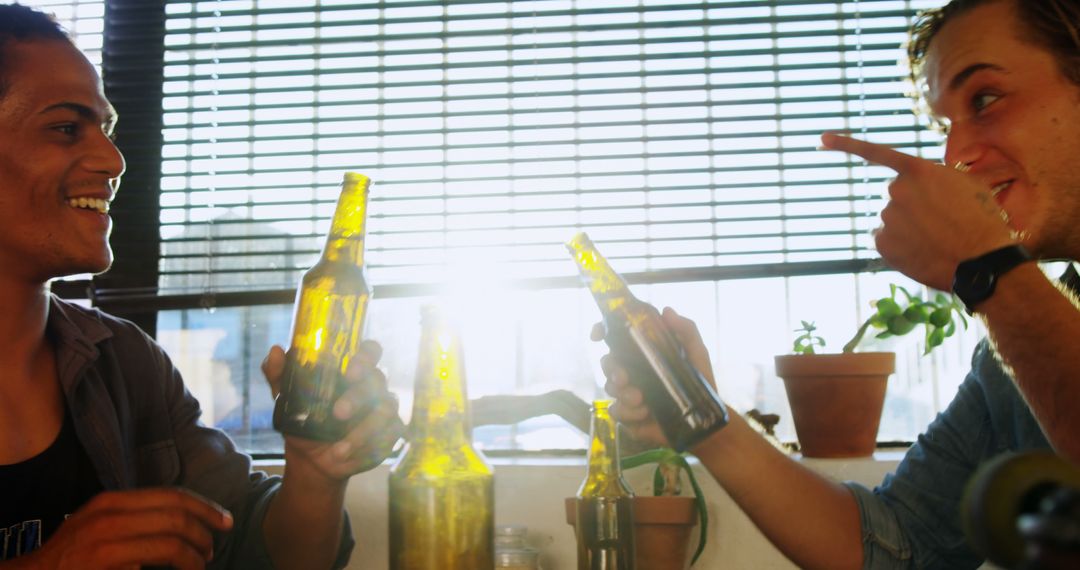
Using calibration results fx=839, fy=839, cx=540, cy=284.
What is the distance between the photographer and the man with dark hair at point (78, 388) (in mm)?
977

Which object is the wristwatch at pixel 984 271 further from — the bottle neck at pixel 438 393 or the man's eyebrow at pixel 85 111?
the man's eyebrow at pixel 85 111

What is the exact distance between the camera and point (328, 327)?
67 centimetres

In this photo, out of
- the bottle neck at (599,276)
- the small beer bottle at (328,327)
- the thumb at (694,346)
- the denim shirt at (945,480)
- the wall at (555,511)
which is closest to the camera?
the small beer bottle at (328,327)

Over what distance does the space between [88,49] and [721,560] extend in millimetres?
1478

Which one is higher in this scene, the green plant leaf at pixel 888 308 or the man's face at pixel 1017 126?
the man's face at pixel 1017 126

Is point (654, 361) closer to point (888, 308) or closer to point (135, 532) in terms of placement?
point (135, 532)

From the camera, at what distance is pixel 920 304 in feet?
4.36

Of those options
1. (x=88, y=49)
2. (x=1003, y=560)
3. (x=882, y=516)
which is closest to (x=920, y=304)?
(x=882, y=516)

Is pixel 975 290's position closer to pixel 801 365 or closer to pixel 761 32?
pixel 801 365

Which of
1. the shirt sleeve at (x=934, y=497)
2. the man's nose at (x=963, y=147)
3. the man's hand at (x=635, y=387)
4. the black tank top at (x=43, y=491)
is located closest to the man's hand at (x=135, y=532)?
the black tank top at (x=43, y=491)

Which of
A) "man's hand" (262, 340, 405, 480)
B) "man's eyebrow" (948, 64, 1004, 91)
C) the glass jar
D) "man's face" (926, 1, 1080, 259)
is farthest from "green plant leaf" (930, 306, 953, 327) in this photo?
"man's hand" (262, 340, 405, 480)

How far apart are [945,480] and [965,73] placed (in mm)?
488

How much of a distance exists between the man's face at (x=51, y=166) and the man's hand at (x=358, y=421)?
41 cm

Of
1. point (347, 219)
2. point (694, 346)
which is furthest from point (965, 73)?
point (347, 219)
